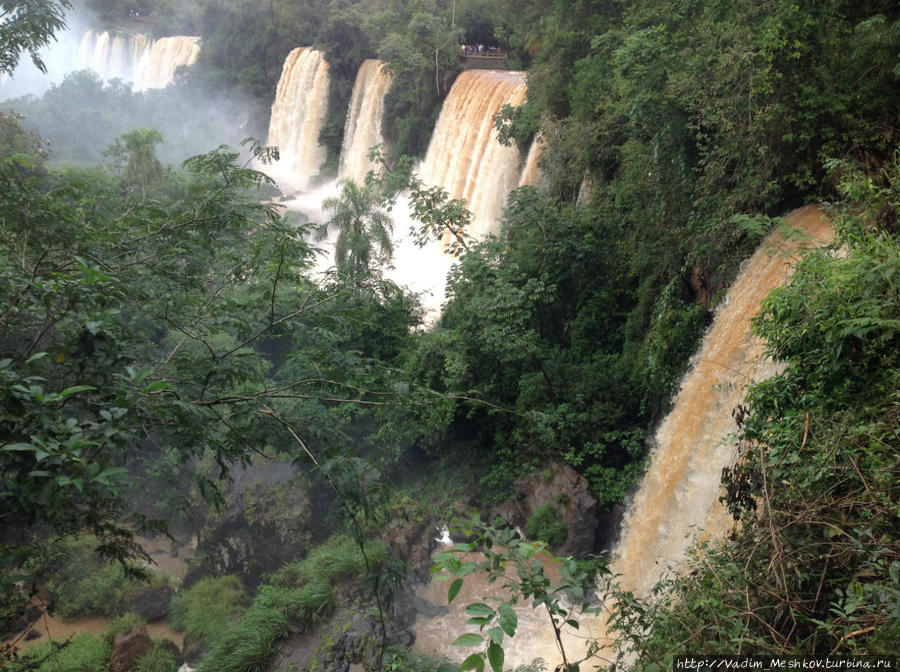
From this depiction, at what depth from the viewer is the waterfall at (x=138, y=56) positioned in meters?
35.2

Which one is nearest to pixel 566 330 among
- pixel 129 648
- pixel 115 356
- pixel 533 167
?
pixel 533 167

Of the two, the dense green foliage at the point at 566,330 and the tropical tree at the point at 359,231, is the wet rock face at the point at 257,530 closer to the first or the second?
the dense green foliage at the point at 566,330

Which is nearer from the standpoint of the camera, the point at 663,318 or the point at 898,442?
the point at 898,442

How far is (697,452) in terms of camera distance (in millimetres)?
5977

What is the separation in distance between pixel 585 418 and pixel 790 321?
4.51 meters

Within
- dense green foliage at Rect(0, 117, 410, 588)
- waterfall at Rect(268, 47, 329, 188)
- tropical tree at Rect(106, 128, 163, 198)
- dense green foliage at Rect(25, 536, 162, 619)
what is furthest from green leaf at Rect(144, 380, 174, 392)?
waterfall at Rect(268, 47, 329, 188)

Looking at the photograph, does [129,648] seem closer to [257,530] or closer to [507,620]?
[257,530]

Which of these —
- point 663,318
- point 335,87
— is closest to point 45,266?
point 663,318

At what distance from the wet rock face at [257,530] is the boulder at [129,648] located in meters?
1.77

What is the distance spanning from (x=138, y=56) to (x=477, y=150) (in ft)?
112

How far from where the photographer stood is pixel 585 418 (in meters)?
8.52

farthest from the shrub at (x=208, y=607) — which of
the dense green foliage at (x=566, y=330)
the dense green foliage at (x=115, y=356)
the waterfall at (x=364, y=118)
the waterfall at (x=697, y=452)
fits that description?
the waterfall at (x=364, y=118)

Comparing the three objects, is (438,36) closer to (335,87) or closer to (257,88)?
(335,87)

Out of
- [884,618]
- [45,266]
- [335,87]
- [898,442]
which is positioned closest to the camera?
[884,618]
